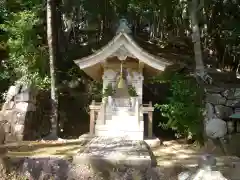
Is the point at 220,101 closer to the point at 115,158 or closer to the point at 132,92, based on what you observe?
the point at 132,92

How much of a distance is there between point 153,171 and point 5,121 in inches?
255

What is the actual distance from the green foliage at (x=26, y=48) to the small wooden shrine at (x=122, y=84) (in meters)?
3.06

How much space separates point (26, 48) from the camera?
12.3m

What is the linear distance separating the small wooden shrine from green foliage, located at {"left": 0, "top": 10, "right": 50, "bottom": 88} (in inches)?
121

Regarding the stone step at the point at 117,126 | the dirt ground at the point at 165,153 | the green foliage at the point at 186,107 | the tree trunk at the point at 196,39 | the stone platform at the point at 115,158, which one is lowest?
the dirt ground at the point at 165,153

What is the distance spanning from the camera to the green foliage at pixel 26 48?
40.4 feet

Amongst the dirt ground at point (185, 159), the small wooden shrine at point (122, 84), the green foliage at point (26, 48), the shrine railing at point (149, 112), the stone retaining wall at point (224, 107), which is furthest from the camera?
the green foliage at point (26, 48)

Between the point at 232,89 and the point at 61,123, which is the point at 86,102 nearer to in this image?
the point at 61,123

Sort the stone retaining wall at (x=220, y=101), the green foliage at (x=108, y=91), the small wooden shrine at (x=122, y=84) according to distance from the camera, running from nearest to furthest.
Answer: the stone retaining wall at (x=220, y=101), the small wooden shrine at (x=122, y=84), the green foliage at (x=108, y=91)

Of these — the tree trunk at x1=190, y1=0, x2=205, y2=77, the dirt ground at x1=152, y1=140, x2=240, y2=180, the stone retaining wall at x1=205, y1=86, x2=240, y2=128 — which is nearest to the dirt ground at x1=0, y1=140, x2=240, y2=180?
the dirt ground at x1=152, y1=140, x2=240, y2=180

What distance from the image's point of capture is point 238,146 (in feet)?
27.1

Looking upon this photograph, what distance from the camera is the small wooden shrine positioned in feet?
31.0

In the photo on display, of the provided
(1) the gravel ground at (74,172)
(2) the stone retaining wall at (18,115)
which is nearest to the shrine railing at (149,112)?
(2) the stone retaining wall at (18,115)

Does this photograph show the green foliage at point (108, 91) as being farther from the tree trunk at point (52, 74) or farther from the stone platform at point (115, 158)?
the stone platform at point (115, 158)
